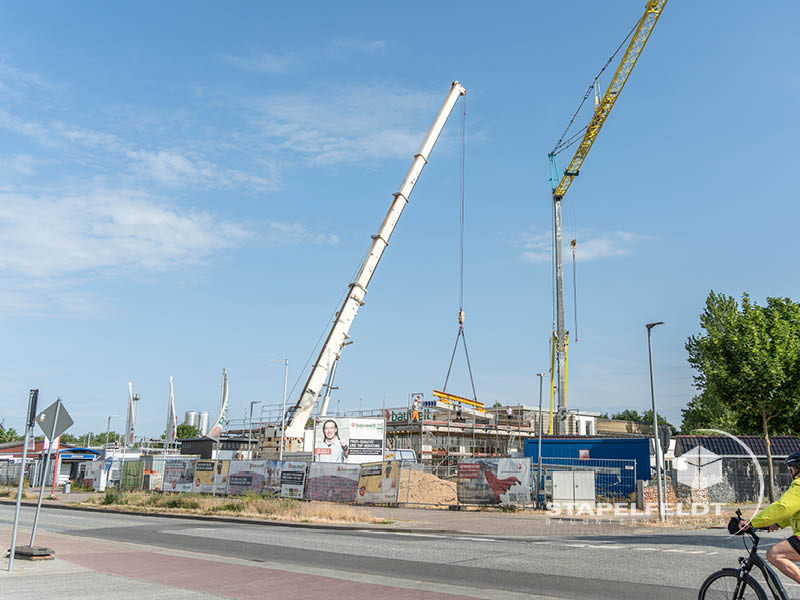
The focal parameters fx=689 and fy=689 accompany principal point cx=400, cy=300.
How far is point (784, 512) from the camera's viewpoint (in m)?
5.82

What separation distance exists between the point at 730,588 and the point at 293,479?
92.3 ft

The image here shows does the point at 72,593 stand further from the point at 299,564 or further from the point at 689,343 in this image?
the point at 689,343

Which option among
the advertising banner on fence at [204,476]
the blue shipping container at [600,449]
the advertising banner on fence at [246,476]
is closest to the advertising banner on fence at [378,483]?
the advertising banner on fence at [246,476]

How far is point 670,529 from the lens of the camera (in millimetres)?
19609

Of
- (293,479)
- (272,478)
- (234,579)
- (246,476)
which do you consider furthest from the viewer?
A: (246,476)

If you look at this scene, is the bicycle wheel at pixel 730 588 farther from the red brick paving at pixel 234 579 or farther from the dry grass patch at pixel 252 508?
the dry grass patch at pixel 252 508

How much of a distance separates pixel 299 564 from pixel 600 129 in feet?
203

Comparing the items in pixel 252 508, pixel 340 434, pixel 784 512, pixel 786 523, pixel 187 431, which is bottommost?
pixel 252 508

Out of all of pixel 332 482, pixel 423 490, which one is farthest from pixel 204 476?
pixel 423 490

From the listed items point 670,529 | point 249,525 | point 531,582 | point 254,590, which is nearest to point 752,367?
point 670,529

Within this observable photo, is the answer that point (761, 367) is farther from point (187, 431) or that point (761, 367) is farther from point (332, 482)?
point (187, 431)

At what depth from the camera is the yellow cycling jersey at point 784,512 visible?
19.1 ft

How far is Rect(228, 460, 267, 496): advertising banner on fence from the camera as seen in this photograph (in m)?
33.8

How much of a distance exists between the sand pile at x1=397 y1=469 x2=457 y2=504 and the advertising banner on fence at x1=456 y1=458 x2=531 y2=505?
6.35 feet
